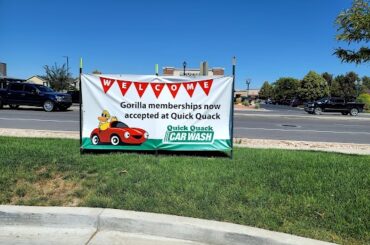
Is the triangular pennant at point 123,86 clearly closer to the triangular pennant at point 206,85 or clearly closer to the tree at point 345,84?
the triangular pennant at point 206,85

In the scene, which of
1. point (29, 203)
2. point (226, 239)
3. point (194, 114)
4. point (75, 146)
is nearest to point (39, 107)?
point (75, 146)

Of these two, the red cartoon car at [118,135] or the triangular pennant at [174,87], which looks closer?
the triangular pennant at [174,87]

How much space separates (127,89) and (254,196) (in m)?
3.51

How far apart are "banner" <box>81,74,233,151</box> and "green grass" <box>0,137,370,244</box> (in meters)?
0.50

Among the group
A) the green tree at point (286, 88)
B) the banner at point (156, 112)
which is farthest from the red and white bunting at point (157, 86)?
the green tree at point (286, 88)

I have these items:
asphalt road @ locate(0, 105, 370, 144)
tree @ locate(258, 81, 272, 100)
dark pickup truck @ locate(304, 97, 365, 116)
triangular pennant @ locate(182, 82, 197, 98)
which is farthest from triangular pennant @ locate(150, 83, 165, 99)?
tree @ locate(258, 81, 272, 100)

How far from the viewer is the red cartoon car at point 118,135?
7.74 meters

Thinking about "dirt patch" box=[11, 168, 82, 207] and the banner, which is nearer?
"dirt patch" box=[11, 168, 82, 207]

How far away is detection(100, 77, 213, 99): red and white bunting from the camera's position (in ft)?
24.9

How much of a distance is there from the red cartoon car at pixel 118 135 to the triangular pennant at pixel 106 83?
0.67m

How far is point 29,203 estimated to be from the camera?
16.6 ft

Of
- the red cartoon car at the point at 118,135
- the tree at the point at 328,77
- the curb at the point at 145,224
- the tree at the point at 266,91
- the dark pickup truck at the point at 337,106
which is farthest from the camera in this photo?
the tree at the point at 266,91

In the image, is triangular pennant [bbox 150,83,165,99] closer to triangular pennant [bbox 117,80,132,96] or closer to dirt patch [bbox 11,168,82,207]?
triangular pennant [bbox 117,80,132,96]

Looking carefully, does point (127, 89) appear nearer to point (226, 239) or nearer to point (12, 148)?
point (12, 148)
